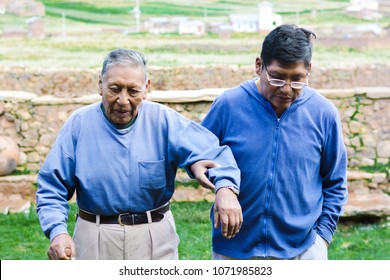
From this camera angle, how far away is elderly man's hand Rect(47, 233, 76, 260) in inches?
123

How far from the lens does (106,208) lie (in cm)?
332

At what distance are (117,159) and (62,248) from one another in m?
0.43

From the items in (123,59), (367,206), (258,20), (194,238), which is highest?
(123,59)

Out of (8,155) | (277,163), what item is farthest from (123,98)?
(8,155)

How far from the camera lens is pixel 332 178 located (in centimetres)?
366

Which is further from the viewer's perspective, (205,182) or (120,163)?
(120,163)

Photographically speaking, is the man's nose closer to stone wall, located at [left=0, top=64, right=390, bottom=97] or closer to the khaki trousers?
the khaki trousers

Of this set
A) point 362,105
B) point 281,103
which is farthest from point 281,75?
point 362,105

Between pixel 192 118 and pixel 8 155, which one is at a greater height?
pixel 192 118

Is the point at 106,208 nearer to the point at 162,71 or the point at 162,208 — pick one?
the point at 162,208

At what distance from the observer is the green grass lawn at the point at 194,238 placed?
7.12 metres

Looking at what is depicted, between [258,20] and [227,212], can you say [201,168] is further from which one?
[258,20]

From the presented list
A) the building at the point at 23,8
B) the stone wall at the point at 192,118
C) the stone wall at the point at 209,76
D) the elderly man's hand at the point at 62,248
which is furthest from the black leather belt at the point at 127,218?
the building at the point at 23,8

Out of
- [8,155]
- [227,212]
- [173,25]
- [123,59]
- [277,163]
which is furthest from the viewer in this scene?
[173,25]
